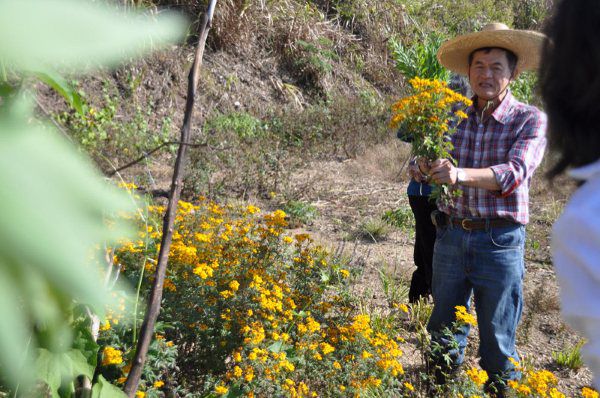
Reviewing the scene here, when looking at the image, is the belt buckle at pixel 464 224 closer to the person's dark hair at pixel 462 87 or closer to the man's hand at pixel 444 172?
the man's hand at pixel 444 172

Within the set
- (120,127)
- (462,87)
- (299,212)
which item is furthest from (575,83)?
(120,127)

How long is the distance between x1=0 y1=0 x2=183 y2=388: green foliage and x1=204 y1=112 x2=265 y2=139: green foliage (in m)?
7.21

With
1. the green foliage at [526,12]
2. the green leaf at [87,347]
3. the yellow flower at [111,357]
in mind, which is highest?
the green foliage at [526,12]

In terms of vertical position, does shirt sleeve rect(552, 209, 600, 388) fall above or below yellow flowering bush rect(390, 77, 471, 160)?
below

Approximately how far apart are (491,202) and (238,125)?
5.51 metres

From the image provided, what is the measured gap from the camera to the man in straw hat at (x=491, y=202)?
8.49 ft

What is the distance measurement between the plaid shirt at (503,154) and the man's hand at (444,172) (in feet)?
0.58

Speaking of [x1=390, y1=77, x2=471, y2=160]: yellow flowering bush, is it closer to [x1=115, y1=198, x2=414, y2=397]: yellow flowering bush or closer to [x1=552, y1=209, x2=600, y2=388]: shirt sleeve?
[x1=115, y1=198, x2=414, y2=397]: yellow flowering bush

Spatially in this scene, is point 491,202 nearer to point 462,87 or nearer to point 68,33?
point 462,87

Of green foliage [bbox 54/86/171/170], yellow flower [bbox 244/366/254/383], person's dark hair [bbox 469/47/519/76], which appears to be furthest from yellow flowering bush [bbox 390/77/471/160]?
green foliage [bbox 54/86/171/170]

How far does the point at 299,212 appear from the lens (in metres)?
5.59

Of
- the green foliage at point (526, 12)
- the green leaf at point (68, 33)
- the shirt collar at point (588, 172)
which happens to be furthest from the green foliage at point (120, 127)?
the green foliage at point (526, 12)

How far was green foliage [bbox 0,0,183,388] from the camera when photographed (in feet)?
0.67

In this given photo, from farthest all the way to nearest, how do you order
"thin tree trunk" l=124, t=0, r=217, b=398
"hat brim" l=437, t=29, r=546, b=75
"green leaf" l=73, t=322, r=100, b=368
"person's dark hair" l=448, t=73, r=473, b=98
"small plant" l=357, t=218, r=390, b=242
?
"small plant" l=357, t=218, r=390, b=242, "person's dark hair" l=448, t=73, r=473, b=98, "hat brim" l=437, t=29, r=546, b=75, "green leaf" l=73, t=322, r=100, b=368, "thin tree trunk" l=124, t=0, r=217, b=398
